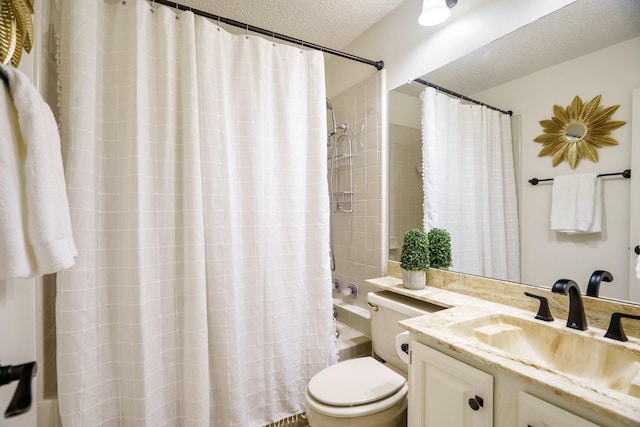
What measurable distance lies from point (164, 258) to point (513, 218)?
5.39ft

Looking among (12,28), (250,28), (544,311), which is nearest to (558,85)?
(544,311)

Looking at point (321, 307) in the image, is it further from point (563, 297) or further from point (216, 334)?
point (563, 297)

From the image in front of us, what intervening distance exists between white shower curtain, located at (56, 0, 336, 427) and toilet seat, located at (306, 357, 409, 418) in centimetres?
37

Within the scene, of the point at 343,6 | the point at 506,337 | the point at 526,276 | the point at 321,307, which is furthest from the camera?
the point at 343,6

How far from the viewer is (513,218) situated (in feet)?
4.36

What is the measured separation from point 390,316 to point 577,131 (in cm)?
114

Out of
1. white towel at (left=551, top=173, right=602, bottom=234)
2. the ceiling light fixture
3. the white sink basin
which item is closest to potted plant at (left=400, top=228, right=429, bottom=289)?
the white sink basin

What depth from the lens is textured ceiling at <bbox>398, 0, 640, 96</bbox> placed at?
1.00 m

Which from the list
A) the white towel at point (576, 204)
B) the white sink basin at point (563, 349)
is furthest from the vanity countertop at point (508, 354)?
the white towel at point (576, 204)

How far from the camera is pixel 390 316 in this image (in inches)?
59.0

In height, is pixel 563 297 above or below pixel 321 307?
above

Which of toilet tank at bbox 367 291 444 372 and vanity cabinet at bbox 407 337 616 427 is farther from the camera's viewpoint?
toilet tank at bbox 367 291 444 372

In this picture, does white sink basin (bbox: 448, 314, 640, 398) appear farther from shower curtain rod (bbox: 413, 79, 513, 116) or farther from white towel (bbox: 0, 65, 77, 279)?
white towel (bbox: 0, 65, 77, 279)

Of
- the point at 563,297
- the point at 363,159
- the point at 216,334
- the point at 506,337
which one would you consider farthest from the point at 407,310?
the point at 363,159
